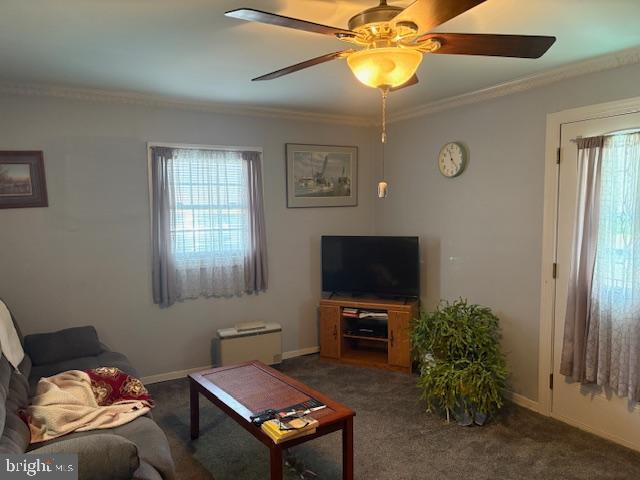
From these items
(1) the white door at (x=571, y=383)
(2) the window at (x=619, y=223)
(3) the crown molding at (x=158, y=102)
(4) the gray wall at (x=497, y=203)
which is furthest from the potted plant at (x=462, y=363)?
(3) the crown molding at (x=158, y=102)

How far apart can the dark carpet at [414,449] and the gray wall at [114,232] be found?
0.73 meters

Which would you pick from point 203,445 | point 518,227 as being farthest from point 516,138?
point 203,445

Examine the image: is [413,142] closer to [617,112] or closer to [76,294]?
[617,112]

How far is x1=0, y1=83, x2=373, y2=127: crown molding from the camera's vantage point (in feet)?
11.2

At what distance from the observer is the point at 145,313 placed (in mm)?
3996

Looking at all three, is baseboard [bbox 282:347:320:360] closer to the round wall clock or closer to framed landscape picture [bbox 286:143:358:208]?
framed landscape picture [bbox 286:143:358:208]

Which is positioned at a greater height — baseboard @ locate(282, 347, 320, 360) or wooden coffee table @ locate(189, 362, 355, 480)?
wooden coffee table @ locate(189, 362, 355, 480)

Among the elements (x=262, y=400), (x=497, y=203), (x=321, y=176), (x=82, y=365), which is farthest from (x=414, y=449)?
(x=321, y=176)

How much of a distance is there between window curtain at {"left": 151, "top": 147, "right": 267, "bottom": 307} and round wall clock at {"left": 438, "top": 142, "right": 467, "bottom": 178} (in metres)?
1.66

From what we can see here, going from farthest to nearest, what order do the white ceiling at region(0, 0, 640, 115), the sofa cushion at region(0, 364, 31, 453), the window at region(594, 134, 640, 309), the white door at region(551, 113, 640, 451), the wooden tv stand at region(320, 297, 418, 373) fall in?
the wooden tv stand at region(320, 297, 418, 373) → the white door at region(551, 113, 640, 451) → the window at region(594, 134, 640, 309) → the white ceiling at region(0, 0, 640, 115) → the sofa cushion at region(0, 364, 31, 453)

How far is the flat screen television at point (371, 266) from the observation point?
4336mm

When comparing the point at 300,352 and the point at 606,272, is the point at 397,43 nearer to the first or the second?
the point at 606,272

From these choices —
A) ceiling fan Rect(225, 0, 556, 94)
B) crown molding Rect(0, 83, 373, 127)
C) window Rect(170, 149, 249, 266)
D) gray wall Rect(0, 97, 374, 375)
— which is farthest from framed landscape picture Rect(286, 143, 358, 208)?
ceiling fan Rect(225, 0, 556, 94)

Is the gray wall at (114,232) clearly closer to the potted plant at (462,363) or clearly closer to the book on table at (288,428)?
the potted plant at (462,363)
